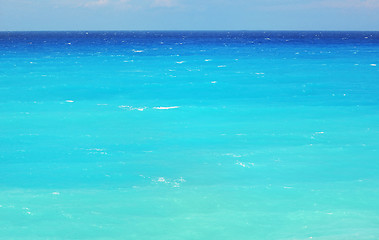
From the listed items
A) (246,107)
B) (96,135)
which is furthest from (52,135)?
(246,107)

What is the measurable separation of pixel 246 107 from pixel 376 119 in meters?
4.92

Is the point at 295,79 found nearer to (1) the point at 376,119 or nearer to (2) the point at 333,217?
(1) the point at 376,119

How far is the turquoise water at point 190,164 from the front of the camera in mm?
7875

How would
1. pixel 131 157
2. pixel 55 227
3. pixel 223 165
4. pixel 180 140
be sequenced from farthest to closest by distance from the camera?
pixel 180 140
pixel 131 157
pixel 223 165
pixel 55 227

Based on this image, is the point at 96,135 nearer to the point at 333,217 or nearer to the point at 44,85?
the point at 333,217

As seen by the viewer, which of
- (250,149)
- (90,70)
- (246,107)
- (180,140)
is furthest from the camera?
(90,70)

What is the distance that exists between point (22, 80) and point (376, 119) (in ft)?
64.2

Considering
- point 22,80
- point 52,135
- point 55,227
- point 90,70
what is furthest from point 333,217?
point 90,70

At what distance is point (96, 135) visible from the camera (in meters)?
14.3

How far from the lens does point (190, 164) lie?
11109 millimetres

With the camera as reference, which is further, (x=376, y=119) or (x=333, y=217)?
(x=376, y=119)

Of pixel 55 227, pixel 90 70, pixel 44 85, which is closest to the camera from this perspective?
pixel 55 227

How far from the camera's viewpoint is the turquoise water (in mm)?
7875

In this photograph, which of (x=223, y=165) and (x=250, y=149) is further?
(x=250, y=149)
